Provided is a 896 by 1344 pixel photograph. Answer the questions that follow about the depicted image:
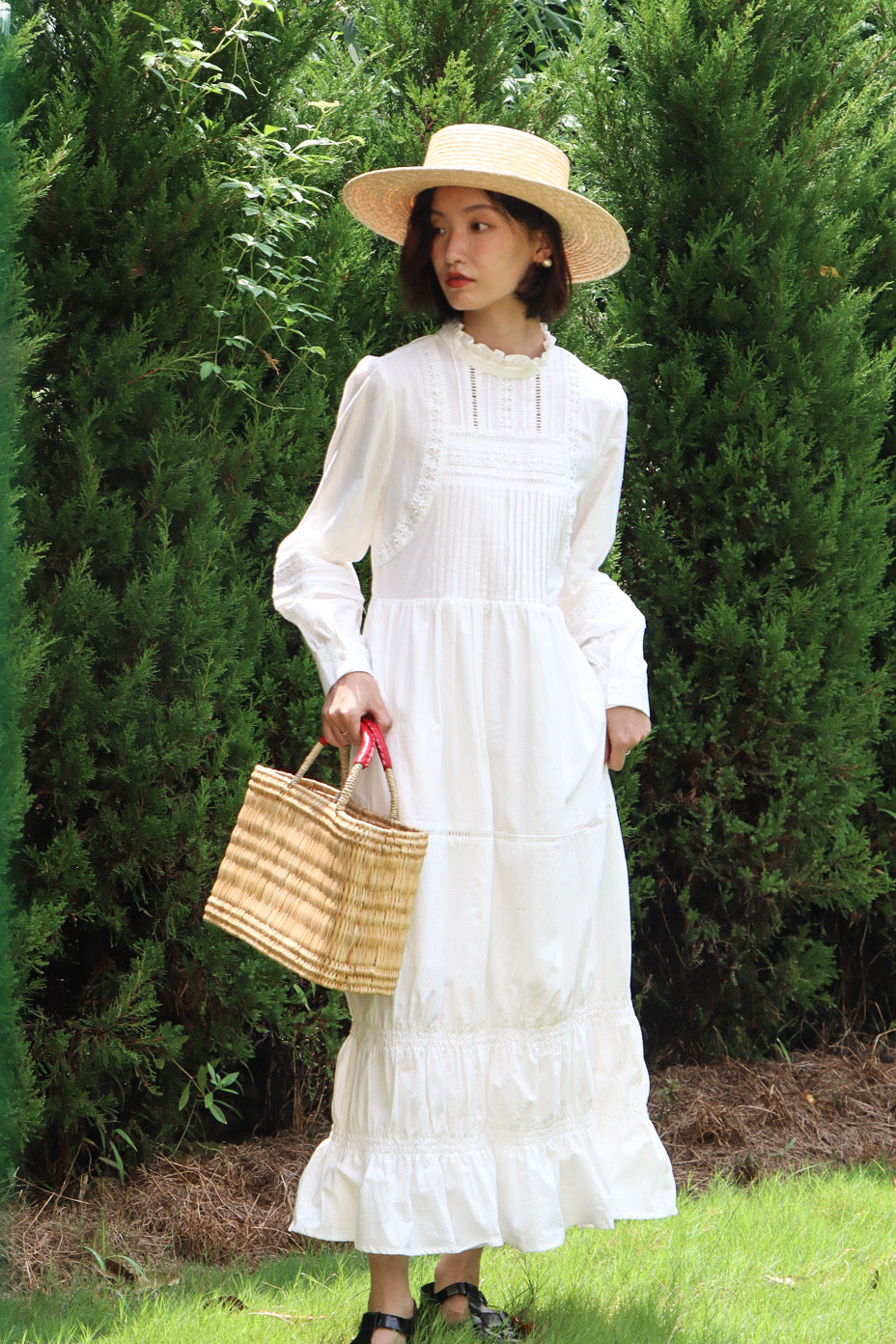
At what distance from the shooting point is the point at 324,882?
2203 millimetres

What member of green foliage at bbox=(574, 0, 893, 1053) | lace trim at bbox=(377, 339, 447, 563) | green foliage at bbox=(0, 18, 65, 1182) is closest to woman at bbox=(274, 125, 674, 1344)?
lace trim at bbox=(377, 339, 447, 563)

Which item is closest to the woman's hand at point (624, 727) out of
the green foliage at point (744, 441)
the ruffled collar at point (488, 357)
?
the ruffled collar at point (488, 357)

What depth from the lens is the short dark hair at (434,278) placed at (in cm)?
263

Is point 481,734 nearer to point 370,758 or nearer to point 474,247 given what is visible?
point 370,758

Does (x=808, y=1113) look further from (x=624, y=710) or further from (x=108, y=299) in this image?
(x=108, y=299)

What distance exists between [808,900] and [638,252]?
2038 mm

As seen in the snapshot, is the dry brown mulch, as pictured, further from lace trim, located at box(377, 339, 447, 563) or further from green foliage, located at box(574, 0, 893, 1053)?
lace trim, located at box(377, 339, 447, 563)

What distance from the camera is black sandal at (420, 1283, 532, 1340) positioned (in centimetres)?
252

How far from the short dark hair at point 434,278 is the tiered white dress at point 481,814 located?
0.09 metres

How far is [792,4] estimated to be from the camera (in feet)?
13.0

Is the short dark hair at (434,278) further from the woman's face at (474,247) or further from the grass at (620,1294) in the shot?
the grass at (620,1294)

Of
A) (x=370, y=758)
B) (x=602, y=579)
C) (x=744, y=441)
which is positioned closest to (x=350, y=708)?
(x=370, y=758)

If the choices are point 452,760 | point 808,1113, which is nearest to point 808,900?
point 808,1113

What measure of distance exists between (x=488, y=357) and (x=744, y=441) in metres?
1.63
